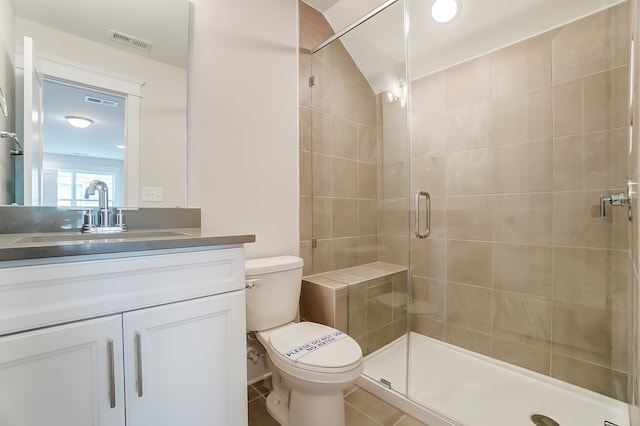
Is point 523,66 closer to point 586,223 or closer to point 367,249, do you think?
point 586,223

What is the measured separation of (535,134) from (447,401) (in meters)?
1.68

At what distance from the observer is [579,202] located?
1630 mm

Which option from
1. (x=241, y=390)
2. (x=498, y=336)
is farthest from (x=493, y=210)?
(x=241, y=390)

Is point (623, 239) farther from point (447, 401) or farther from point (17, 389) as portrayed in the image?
point (17, 389)

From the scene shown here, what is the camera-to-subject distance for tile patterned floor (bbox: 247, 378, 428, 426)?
4.60 ft

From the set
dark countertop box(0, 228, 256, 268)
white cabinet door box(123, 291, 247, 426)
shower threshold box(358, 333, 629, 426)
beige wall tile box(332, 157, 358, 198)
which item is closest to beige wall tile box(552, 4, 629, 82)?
beige wall tile box(332, 157, 358, 198)

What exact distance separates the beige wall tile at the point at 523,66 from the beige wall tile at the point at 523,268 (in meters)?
1.04

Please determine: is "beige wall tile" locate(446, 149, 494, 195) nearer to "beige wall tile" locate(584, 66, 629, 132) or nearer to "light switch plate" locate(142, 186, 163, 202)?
"beige wall tile" locate(584, 66, 629, 132)

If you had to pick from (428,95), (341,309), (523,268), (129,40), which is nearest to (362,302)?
(341,309)

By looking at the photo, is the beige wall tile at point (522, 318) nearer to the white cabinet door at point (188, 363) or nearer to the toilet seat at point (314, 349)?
the toilet seat at point (314, 349)

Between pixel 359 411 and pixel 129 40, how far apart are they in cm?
218

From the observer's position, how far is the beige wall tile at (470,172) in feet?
6.53

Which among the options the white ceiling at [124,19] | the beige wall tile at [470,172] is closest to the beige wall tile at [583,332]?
the beige wall tile at [470,172]

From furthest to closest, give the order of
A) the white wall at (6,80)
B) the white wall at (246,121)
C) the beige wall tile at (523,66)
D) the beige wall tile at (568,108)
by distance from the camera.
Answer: the beige wall tile at (523,66)
the beige wall tile at (568,108)
the white wall at (246,121)
the white wall at (6,80)
